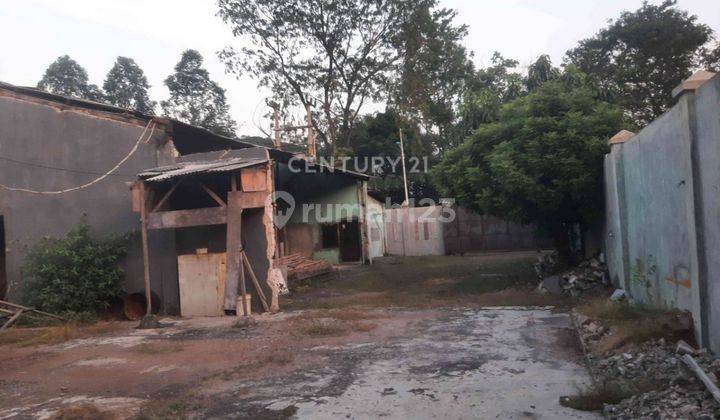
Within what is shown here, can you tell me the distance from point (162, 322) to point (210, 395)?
5387mm

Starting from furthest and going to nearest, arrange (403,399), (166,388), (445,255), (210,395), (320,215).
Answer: (445,255), (320,215), (166,388), (210,395), (403,399)

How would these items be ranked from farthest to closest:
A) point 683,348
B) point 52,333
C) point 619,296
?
1. point 52,333
2. point 619,296
3. point 683,348

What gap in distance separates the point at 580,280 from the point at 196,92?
31.6 m

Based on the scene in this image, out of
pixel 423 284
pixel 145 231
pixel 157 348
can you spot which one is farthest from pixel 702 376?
pixel 423 284

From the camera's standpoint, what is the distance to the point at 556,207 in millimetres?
11086

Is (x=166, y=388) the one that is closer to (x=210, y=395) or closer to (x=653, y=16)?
(x=210, y=395)

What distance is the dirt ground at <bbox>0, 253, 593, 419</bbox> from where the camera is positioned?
512 centimetres

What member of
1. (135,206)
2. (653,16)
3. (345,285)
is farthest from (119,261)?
(653,16)

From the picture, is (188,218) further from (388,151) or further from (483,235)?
(388,151)

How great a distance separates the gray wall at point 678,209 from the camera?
4.58 metres

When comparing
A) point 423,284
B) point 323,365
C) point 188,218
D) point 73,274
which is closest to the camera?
point 323,365

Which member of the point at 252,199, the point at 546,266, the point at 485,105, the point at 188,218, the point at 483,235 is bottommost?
the point at 546,266

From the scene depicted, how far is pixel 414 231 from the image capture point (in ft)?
78.4

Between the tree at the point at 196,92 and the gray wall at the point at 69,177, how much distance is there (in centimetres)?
2395
